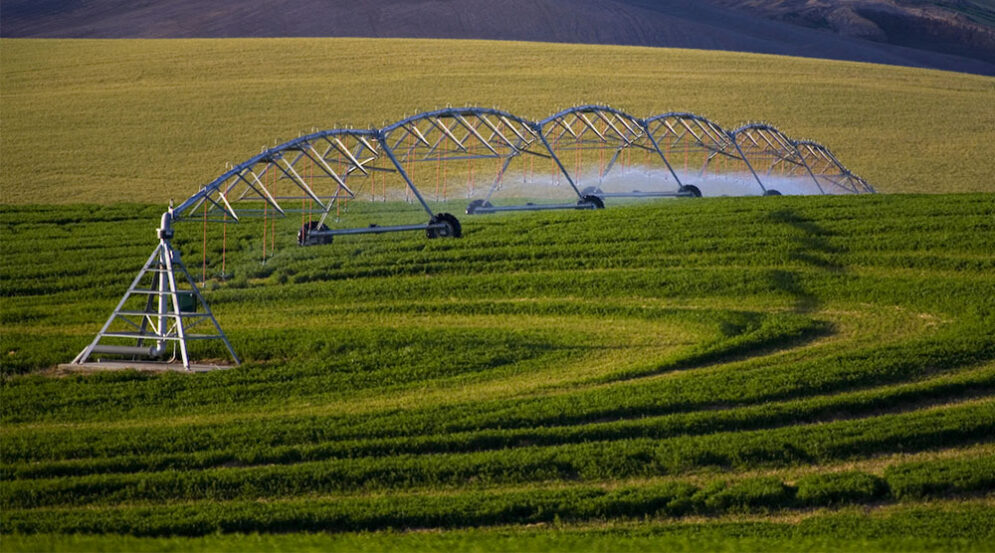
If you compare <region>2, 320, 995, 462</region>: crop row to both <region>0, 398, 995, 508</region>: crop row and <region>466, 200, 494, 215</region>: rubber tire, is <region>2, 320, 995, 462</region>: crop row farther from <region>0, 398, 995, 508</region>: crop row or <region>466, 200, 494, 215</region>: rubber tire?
<region>466, 200, 494, 215</region>: rubber tire

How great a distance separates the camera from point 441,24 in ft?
390

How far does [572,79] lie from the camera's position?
6184 cm

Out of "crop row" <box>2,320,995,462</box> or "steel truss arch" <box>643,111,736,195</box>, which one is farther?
"steel truss arch" <box>643,111,736,195</box>

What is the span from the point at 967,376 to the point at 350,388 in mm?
9895

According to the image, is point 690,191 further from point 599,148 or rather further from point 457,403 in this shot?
point 457,403

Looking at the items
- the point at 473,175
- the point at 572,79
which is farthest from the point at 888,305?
the point at 572,79

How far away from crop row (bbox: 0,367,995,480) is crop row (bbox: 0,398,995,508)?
423 mm

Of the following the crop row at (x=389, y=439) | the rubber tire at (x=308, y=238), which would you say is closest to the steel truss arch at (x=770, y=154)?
the rubber tire at (x=308, y=238)

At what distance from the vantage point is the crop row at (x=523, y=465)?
13320 mm

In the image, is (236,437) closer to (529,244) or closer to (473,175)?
(529,244)

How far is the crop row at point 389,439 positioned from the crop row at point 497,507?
152cm

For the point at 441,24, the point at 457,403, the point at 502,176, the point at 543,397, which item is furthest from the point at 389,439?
the point at 441,24

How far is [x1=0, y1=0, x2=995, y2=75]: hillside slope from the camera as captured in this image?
113 meters

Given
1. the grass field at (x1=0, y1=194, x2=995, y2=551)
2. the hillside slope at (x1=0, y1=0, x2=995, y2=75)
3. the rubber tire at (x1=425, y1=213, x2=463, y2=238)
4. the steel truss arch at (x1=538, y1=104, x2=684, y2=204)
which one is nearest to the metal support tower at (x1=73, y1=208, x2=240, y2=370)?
the grass field at (x1=0, y1=194, x2=995, y2=551)
